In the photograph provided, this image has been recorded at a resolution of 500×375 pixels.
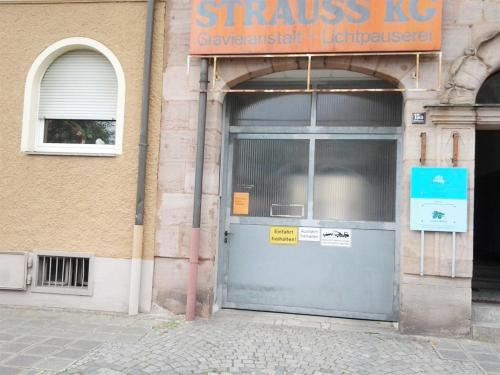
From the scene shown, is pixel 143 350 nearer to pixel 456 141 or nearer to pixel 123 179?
pixel 123 179

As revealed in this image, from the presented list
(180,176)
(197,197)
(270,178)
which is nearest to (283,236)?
(270,178)

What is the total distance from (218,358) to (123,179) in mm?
2701

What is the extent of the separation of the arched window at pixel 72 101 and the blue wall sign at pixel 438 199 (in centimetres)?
390

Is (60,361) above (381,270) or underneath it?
underneath

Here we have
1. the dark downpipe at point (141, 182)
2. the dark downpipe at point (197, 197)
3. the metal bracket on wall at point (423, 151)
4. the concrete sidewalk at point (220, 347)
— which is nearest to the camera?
the concrete sidewalk at point (220, 347)

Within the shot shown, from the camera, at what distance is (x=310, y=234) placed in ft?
19.7

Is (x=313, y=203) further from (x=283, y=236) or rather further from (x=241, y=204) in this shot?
(x=241, y=204)

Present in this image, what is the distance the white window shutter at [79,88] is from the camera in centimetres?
609

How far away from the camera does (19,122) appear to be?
609 cm

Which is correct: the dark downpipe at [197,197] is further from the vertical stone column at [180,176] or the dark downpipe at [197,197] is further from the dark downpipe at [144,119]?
the dark downpipe at [144,119]

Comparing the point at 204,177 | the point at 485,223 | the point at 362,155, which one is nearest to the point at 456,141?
the point at 362,155

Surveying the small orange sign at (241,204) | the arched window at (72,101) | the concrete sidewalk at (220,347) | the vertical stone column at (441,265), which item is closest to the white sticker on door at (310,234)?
the small orange sign at (241,204)

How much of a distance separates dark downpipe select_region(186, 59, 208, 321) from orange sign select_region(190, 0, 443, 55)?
44cm

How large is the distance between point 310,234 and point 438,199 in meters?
1.69
